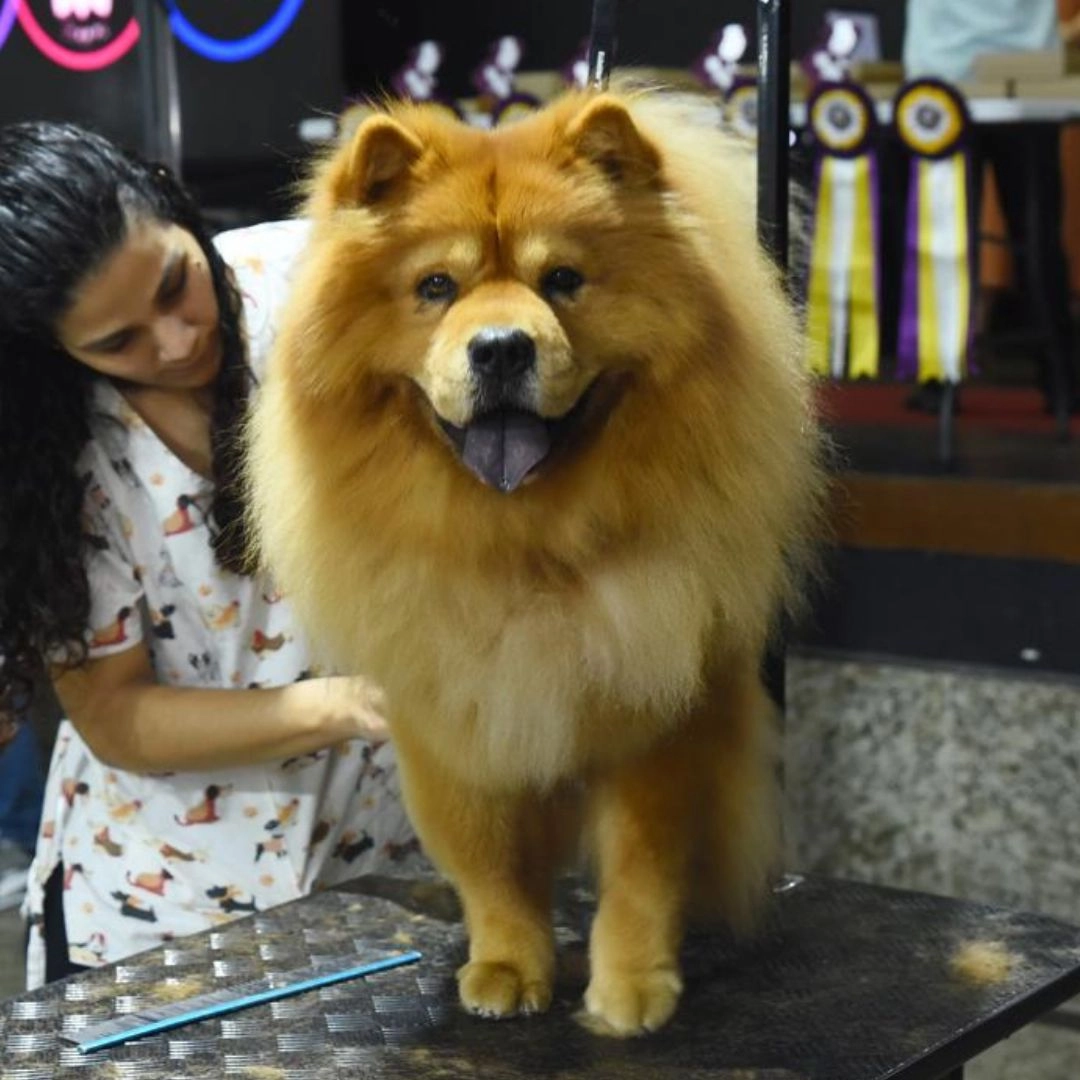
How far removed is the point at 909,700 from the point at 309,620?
2106 millimetres

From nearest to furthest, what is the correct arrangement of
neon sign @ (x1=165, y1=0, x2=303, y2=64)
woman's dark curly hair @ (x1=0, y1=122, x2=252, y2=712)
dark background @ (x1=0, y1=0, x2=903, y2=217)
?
woman's dark curly hair @ (x1=0, y1=122, x2=252, y2=712) < dark background @ (x1=0, y1=0, x2=903, y2=217) < neon sign @ (x1=165, y1=0, x2=303, y2=64)

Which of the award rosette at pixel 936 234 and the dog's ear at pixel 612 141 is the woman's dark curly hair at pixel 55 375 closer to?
the dog's ear at pixel 612 141

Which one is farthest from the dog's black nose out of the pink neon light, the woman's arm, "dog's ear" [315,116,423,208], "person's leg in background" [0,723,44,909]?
the pink neon light

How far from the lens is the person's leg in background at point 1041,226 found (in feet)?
11.6

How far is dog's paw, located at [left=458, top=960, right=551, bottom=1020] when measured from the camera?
1.42 metres

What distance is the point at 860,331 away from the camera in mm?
3656

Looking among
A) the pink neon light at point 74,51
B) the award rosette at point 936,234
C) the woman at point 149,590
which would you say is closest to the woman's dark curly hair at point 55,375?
the woman at point 149,590

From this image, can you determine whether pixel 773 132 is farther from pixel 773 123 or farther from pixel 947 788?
pixel 947 788

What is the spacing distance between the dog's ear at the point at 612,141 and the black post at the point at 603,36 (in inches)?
13.0

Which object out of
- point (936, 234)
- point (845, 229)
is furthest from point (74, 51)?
point (936, 234)

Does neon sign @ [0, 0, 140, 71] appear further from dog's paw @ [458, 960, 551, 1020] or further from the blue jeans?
dog's paw @ [458, 960, 551, 1020]

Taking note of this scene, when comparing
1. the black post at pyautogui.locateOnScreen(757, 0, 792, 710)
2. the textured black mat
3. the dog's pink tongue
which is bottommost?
the textured black mat

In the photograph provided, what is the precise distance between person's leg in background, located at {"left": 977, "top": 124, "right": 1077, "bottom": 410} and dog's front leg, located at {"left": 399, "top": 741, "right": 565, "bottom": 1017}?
8.08ft

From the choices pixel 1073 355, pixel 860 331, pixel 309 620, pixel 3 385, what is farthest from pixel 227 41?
pixel 309 620
